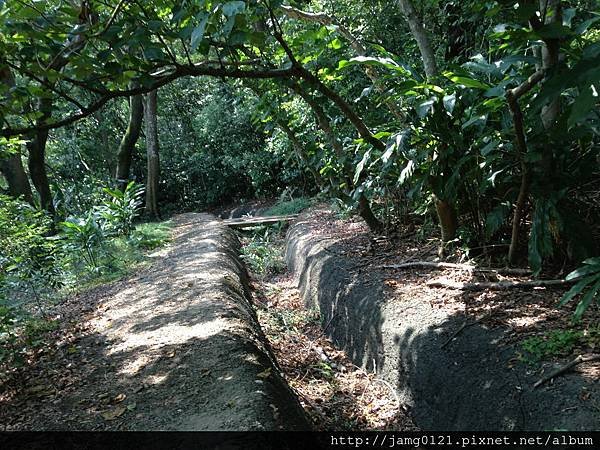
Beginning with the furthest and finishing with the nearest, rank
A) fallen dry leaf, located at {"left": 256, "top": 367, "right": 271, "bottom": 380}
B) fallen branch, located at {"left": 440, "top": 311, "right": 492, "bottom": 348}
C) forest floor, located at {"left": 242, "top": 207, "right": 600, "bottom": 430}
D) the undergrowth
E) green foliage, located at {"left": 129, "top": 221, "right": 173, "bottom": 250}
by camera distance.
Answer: green foliage, located at {"left": 129, "top": 221, "right": 173, "bottom": 250} < fallen branch, located at {"left": 440, "top": 311, "right": 492, "bottom": 348} < fallen dry leaf, located at {"left": 256, "top": 367, "right": 271, "bottom": 380} < forest floor, located at {"left": 242, "top": 207, "right": 600, "bottom": 430} < the undergrowth

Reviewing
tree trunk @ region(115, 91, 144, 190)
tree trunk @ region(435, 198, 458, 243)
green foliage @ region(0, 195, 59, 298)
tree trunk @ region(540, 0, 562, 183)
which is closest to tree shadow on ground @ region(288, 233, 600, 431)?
tree trunk @ region(435, 198, 458, 243)

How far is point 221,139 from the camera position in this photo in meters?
16.7

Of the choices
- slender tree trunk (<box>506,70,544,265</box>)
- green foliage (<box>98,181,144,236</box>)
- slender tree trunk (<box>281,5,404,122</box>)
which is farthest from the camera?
green foliage (<box>98,181,144,236</box>)

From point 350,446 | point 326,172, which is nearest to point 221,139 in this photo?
point 326,172

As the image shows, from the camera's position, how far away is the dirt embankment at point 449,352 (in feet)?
7.47

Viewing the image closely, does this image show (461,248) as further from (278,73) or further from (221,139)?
(221,139)

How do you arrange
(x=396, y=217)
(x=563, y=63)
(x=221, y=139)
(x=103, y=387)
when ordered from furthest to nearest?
1. (x=221, y=139)
2. (x=396, y=217)
3. (x=103, y=387)
4. (x=563, y=63)

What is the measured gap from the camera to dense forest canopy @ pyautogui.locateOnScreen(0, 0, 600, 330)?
2520 millimetres

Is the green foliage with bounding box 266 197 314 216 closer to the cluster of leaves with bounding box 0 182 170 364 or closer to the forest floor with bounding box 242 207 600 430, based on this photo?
the cluster of leaves with bounding box 0 182 170 364

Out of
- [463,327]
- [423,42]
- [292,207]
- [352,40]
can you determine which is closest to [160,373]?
[463,327]

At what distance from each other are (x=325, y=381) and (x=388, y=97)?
8.19 feet

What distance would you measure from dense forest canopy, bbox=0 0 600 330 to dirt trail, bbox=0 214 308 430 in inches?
43.8

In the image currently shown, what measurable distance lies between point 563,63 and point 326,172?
13.6 ft

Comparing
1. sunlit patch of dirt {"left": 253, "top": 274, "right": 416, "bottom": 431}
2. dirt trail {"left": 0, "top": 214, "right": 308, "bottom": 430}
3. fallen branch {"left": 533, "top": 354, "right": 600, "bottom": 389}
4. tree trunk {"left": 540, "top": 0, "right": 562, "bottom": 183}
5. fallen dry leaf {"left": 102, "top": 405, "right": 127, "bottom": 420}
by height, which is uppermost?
tree trunk {"left": 540, "top": 0, "right": 562, "bottom": 183}
